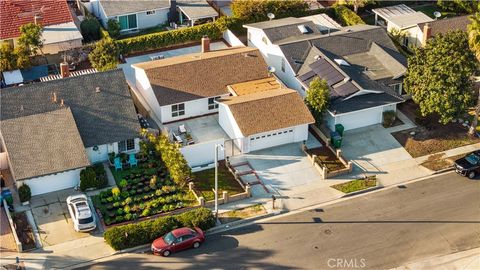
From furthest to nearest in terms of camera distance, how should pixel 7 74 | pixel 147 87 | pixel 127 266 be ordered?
1. pixel 7 74
2. pixel 147 87
3. pixel 127 266

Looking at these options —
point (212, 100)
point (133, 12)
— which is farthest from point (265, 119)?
point (133, 12)

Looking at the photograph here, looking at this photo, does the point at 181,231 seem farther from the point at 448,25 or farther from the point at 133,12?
the point at 448,25

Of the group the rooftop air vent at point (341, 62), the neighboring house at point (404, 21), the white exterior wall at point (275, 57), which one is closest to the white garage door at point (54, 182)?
the white exterior wall at point (275, 57)

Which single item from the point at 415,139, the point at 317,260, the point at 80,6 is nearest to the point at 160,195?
the point at 317,260

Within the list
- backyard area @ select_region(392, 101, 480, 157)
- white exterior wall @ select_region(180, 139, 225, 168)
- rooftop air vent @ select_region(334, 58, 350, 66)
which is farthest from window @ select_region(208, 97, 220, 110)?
backyard area @ select_region(392, 101, 480, 157)

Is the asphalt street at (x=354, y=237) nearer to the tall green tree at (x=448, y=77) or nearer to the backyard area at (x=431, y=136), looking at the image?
the backyard area at (x=431, y=136)

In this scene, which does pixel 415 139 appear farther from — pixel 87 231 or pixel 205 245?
pixel 87 231
